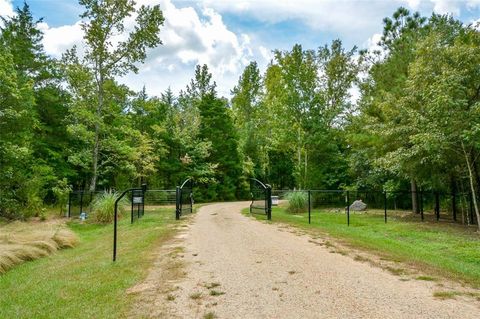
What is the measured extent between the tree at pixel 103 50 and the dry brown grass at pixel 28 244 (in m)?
10.3

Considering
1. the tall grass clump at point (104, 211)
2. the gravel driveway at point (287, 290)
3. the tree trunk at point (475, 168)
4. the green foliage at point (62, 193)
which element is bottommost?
the gravel driveway at point (287, 290)

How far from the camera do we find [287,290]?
4539 millimetres

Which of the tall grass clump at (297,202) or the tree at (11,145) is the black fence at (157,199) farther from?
the tall grass clump at (297,202)

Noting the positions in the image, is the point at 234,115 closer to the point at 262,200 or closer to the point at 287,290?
the point at 262,200

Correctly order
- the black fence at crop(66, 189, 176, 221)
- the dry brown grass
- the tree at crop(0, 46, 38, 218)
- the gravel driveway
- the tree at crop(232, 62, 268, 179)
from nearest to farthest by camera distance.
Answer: the gravel driveway, the dry brown grass, the tree at crop(0, 46, 38, 218), the black fence at crop(66, 189, 176, 221), the tree at crop(232, 62, 268, 179)

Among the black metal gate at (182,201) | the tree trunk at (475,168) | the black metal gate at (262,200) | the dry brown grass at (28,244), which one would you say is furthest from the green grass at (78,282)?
the tree trunk at (475,168)

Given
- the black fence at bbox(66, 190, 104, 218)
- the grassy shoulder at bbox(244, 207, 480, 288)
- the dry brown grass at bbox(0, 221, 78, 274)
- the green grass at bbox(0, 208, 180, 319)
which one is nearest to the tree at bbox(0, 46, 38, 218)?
the black fence at bbox(66, 190, 104, 218)

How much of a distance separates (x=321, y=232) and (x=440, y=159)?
556 centimetres

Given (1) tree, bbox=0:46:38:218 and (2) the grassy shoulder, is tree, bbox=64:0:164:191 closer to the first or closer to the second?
(1) tree, bbox=0:46:38:218

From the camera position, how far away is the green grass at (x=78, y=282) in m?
4.04

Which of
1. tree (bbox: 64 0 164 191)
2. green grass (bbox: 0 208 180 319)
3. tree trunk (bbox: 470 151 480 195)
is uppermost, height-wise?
tree (bbox: 64 0 164 191)

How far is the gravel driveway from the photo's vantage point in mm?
3789

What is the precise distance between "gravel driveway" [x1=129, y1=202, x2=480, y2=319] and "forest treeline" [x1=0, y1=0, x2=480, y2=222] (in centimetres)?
689

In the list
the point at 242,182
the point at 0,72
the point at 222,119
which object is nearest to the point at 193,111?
the point at 222,119
